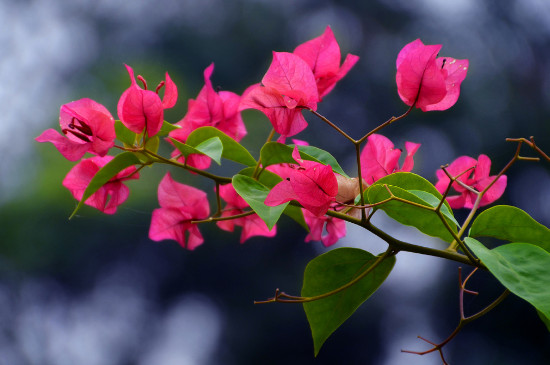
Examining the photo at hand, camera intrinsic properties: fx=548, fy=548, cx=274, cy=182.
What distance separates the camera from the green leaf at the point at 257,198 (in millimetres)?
246

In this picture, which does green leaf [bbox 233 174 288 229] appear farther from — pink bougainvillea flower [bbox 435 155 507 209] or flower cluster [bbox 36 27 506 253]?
pink bougainvillea flower [bbox 435 155 507 209]

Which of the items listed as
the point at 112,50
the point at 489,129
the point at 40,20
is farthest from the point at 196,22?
the point at 489,129

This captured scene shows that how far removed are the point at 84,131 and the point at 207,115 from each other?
102 millimetres

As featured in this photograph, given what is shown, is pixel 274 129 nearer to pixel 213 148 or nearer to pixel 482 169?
pixel 213 148

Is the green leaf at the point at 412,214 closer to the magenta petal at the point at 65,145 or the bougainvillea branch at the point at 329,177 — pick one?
the bougainvillea branch at the point at 329,177

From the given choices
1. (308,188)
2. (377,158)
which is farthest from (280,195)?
(377,158)

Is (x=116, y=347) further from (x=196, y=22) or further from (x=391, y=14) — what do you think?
(x=391, y=14)

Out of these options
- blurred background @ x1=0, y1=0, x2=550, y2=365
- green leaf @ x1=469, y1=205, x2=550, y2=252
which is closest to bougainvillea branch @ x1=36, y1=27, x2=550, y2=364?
green leaf @ x1=469, y1=205, x2=550, y2=252

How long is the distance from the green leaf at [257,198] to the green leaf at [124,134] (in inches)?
2.8

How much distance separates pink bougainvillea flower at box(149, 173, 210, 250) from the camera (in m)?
0.37

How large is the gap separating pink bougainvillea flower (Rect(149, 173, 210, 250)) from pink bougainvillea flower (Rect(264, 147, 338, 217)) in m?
0.13

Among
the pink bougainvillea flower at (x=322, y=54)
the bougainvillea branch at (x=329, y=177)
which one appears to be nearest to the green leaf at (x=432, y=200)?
the bougainvillea branch at (x=329, y=177)

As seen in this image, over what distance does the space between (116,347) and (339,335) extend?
619 mm

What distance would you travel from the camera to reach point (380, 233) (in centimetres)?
27
